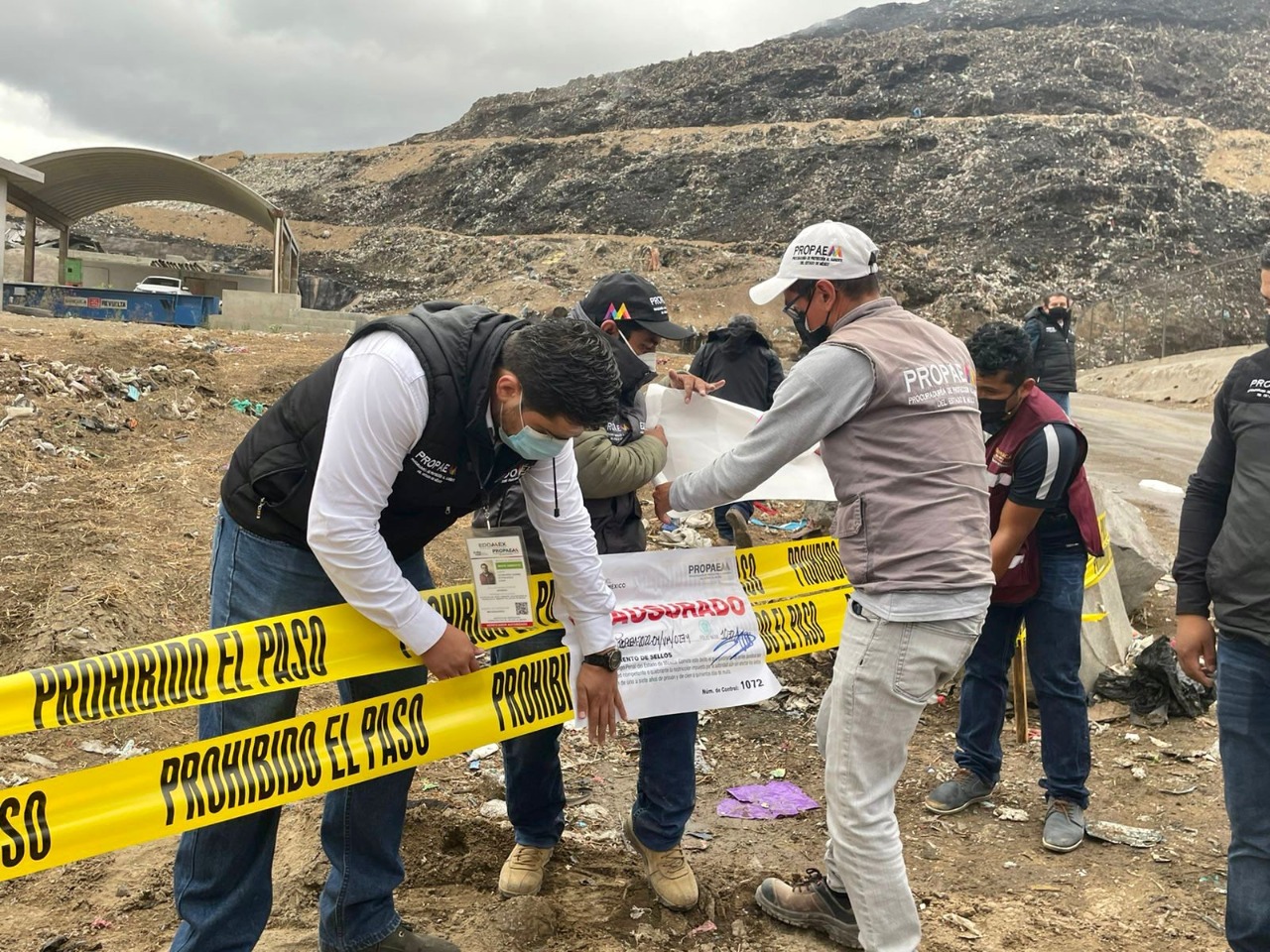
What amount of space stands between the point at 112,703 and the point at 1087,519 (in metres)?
3.52

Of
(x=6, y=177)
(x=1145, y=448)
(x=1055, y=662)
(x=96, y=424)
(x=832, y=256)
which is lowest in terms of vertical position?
(x=1145, y=448)

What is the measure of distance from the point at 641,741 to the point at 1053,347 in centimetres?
738

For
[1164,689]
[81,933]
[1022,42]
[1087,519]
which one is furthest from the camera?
[1022,42]

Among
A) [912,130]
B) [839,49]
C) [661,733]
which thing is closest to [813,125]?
[912,130]

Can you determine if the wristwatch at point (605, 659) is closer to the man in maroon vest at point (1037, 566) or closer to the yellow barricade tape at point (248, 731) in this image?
the yellow barricade tape at point (248, 731)

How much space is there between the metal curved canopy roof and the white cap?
97.0ft

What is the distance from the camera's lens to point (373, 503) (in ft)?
7.23

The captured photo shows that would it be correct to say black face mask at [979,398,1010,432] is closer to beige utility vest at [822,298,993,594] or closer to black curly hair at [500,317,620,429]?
beige utility vest at [822,298,993,594]

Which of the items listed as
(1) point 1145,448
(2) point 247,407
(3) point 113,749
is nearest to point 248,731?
(3) point 113,749

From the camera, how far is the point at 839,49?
191 ft

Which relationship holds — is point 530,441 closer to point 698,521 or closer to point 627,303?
point 627,303

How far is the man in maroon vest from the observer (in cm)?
362

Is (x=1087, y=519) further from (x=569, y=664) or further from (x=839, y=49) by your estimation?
(x=839, y=49)
